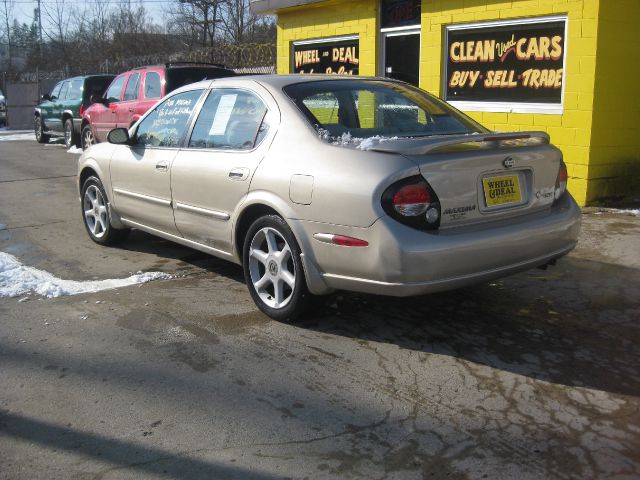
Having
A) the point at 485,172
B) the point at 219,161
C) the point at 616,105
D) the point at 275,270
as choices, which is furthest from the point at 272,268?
the point at 616,105

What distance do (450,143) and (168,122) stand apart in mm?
2706

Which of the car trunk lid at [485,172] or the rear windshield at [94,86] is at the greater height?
the rear windshield at [94,86]

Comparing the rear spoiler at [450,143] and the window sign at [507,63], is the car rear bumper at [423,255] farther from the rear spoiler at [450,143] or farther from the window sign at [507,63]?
the window sign at [507,63]

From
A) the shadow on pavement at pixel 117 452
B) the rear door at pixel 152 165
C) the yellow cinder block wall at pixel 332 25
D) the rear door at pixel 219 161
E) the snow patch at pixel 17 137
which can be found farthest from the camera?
the snow patch at pixel 17 137

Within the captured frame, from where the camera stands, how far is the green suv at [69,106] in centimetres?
1648

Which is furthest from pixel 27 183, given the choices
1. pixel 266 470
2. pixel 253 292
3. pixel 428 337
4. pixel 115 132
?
pixel 266 470

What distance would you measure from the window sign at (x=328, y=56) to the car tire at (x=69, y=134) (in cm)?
653

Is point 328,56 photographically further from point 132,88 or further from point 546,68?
point 546,68

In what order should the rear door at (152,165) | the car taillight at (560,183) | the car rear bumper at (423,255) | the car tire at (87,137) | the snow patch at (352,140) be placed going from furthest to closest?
the car tire at (87,137) → the rear door at (152,165) → the car taillight at (560,183) → the snow patch at (352,140) → the car rear bumper at (423,255)

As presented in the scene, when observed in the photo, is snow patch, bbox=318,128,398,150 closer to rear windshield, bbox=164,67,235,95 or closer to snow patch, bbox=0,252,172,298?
snow patch, bbox=0,252,172,298

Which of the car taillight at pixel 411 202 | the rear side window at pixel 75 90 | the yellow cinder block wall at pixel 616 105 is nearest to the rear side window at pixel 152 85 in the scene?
the rear side window at pixel 75 90

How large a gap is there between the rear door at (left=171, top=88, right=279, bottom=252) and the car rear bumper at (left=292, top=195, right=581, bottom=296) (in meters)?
0.79

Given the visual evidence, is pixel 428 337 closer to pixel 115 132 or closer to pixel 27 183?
pixel 115 132

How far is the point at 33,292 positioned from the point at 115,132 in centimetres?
155
